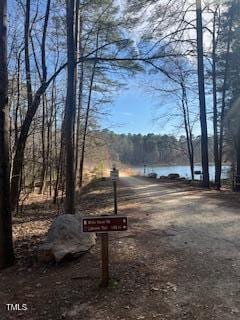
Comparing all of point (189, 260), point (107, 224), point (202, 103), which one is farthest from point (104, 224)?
point (202, 103)

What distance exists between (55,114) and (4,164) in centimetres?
1582

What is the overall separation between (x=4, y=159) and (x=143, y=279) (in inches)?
129

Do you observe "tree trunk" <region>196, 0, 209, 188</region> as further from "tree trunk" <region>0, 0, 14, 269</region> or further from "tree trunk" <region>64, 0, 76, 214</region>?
"tree trunk" <region>0, 0, 14, 269</region>

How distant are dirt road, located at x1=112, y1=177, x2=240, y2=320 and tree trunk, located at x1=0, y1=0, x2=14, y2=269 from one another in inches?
90.7

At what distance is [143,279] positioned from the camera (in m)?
6.07

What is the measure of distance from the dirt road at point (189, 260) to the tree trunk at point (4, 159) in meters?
2.30

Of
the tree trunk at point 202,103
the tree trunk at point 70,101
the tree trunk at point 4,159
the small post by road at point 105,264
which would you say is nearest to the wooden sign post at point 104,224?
the small post by road at point 105,264

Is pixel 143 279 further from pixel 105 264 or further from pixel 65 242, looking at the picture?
pixel 65 242

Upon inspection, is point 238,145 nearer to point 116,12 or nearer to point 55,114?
point 55,114

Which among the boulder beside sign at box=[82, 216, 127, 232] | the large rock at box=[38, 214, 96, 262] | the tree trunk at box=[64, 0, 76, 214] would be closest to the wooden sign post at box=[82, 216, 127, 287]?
the boulder beside sign at box=[82, 216, 127, 232]

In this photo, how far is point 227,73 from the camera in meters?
24.0

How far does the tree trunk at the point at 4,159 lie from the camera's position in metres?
7.50

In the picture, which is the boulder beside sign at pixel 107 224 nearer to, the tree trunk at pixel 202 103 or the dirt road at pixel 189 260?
the dirt road at pixel 189 260

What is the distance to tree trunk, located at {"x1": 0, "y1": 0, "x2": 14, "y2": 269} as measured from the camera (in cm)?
750
